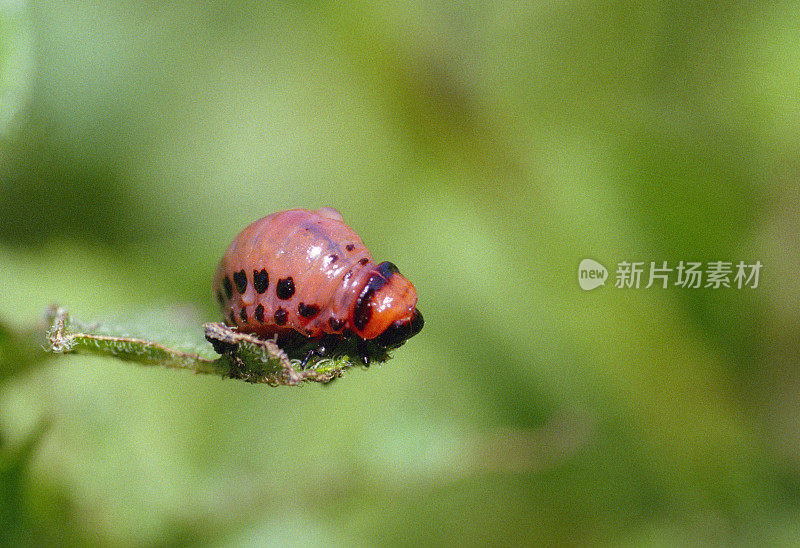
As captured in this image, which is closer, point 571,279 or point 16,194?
point 16,194

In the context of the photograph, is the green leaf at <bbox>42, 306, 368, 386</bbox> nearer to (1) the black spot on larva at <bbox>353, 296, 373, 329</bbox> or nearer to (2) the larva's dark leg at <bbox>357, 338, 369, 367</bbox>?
(2) the larva's dark leg at <bbox>357, 338, 369, 367</bbox>

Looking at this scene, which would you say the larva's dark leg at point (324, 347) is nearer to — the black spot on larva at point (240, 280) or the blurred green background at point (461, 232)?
the black spot on larva at point (240, 280)

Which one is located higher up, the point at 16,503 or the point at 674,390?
the point at 674,390

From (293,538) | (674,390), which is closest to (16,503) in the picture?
(293,538)

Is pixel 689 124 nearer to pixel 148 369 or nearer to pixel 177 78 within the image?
pixel 177 78

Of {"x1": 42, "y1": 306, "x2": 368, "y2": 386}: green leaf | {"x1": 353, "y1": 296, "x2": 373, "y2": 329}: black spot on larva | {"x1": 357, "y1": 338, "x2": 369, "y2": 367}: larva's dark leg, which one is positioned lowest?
{"x1": 42, "y1": 306, "x2": 368, "y2": 386}: green leaf
